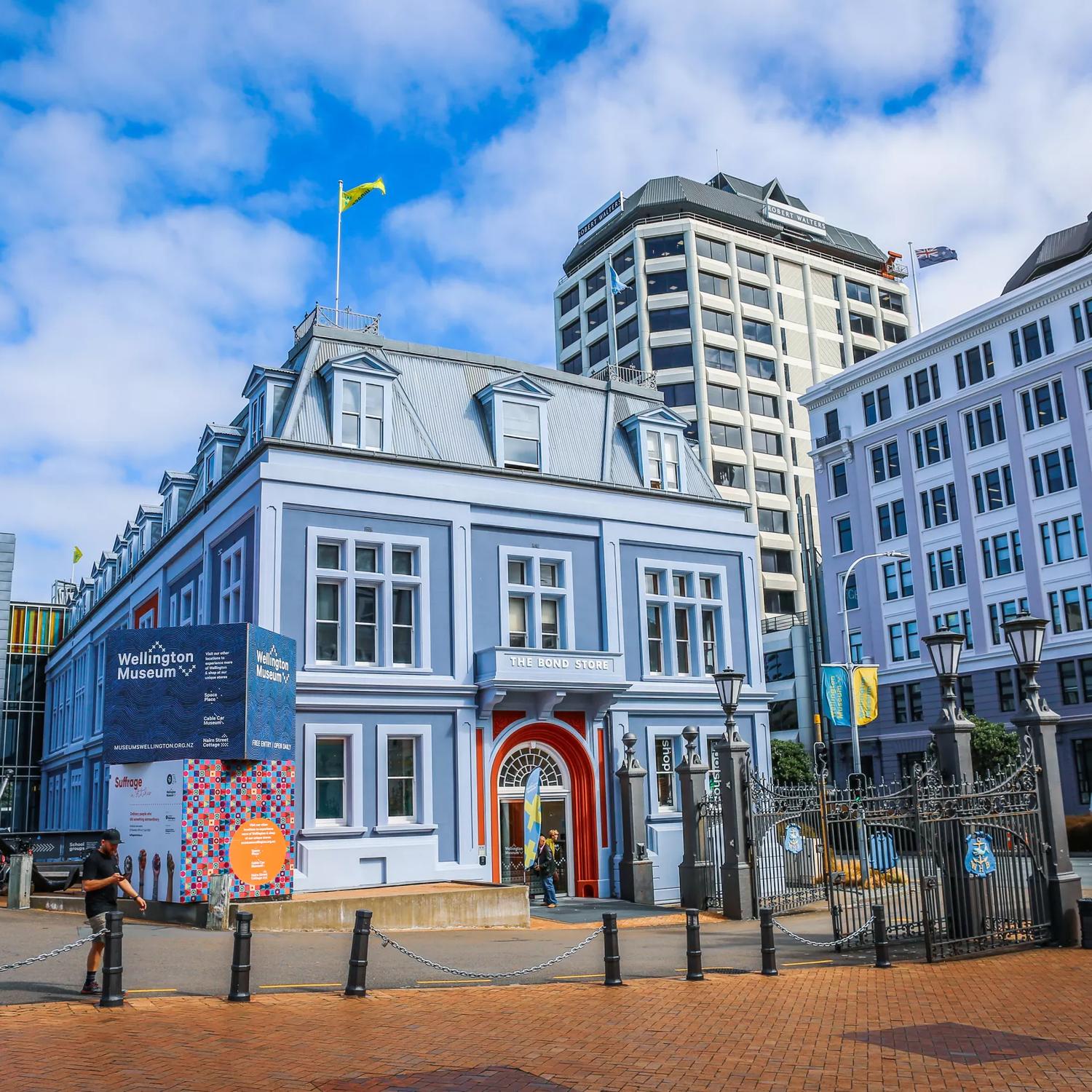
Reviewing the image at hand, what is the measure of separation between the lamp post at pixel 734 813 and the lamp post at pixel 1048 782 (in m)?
5.78

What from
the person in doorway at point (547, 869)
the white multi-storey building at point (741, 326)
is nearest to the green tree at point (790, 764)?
the white multi-storey building at point (741, 326)

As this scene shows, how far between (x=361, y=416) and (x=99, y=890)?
16.1m

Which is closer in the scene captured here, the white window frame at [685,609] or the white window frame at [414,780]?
the white window frame at [414,780]

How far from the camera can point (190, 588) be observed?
3011cm

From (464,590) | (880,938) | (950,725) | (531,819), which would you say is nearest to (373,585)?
(464,590)

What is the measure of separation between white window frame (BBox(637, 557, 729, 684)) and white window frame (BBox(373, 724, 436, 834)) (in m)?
6.54

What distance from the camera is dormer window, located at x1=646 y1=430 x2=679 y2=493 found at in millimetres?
31672

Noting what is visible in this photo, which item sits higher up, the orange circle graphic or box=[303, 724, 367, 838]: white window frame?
box=[303, 724, 367, 838]: white window frame

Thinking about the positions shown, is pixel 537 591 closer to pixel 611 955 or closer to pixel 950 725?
pixel 950 725

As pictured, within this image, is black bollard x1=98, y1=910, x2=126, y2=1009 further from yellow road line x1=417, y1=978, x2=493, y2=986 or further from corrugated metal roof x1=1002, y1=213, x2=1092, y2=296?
corrugated metal roof x1=1002, y1=213, x2=1092, y2=296

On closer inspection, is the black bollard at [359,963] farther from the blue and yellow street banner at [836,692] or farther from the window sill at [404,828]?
the blue and yellow street banner at [836,692]

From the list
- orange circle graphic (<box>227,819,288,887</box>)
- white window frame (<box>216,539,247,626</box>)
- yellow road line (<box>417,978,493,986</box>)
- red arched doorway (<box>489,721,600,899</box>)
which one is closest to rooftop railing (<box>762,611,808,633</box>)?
red arched doorway (<box>489,721,600,899</box>)

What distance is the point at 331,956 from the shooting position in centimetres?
1547

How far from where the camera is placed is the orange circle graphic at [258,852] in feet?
62.3
